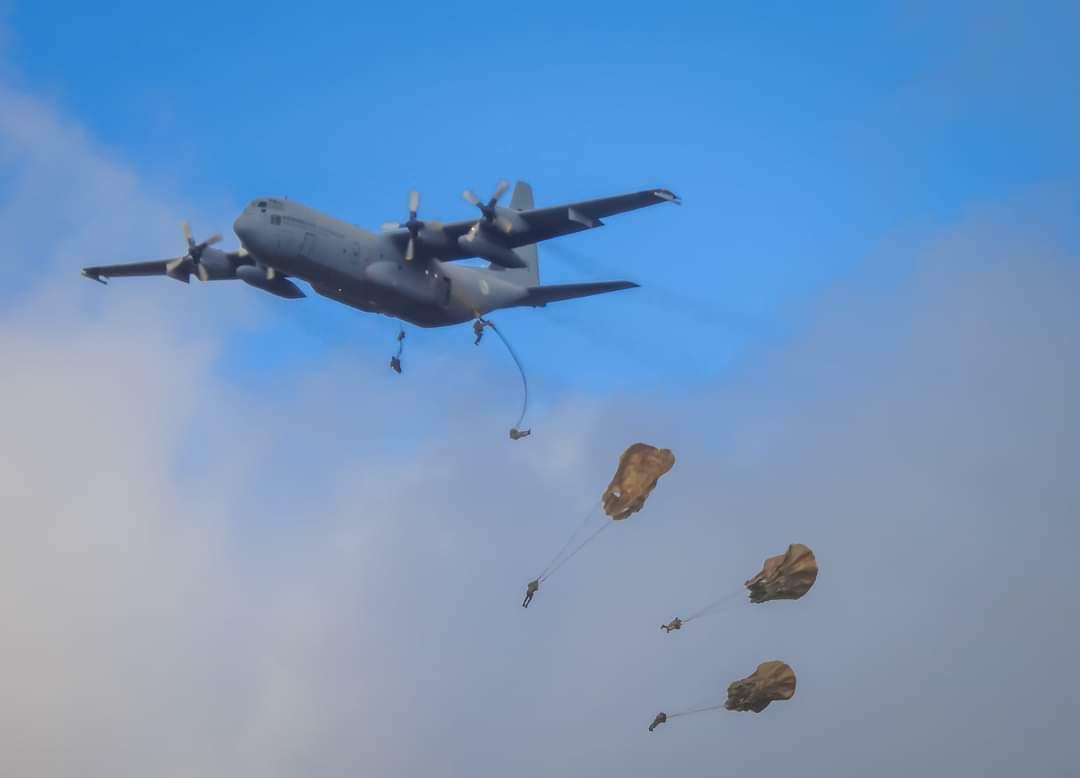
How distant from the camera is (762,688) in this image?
37625 millimetres

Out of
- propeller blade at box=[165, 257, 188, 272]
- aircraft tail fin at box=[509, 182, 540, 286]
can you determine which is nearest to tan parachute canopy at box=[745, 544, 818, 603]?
aircraft tail fin at box=[509, 182, 540, 286]

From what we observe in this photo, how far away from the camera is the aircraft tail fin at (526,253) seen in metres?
57.0

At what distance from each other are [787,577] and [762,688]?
3.64 m

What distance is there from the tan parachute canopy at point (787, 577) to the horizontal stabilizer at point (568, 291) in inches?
548

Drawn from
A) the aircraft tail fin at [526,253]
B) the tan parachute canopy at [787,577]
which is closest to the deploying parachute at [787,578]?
the tan parachute canopy at [787,577]

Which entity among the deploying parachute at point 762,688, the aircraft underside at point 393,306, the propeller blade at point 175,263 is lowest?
the deploying parachute at point 762,688

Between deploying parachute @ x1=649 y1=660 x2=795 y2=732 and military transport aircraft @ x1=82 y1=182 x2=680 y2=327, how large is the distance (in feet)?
54.9

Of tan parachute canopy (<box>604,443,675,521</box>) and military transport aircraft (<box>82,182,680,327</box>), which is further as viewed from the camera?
military transport aircraft (<box>82,182,680,327</box>)

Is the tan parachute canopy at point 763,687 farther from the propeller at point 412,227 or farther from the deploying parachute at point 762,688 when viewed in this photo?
the propeller at point 412,227

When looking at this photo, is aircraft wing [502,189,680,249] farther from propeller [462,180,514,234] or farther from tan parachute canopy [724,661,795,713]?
tan parachute canopy [724,661,795,713]

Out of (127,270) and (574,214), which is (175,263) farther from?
(574,214)

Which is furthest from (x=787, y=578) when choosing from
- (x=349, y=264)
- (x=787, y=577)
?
(x=349, y=264)

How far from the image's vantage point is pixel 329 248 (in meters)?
45.5

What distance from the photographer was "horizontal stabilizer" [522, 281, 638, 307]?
48031 mm
